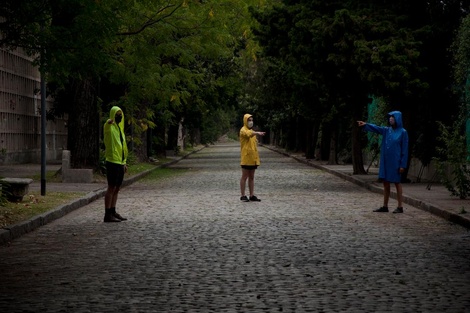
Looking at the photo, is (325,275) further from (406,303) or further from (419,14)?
(419,14)

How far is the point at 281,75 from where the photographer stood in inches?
1767

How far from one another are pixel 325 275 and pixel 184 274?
146cm

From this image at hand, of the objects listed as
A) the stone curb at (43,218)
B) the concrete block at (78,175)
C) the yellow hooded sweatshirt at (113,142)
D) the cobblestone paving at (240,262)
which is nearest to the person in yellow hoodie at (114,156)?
the yellow hooded sweatshirt at (113,142)

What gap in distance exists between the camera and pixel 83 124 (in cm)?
2809

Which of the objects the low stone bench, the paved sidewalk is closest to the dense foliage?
the paved sidewalk

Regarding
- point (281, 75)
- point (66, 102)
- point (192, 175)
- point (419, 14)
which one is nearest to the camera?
point (419, 14)

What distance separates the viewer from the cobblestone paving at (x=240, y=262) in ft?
27.8

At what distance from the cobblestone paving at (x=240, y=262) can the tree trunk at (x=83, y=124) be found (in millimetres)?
8986

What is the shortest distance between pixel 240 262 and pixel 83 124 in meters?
17.8

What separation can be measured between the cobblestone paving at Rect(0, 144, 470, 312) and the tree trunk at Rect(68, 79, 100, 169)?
8.99 meters

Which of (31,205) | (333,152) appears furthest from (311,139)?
(31,205)

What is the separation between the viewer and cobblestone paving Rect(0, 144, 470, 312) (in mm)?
8477

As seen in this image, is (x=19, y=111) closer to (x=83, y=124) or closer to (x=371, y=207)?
(x=83, y=124)

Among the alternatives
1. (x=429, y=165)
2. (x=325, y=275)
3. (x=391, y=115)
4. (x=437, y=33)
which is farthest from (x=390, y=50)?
(x=325, y=275)
